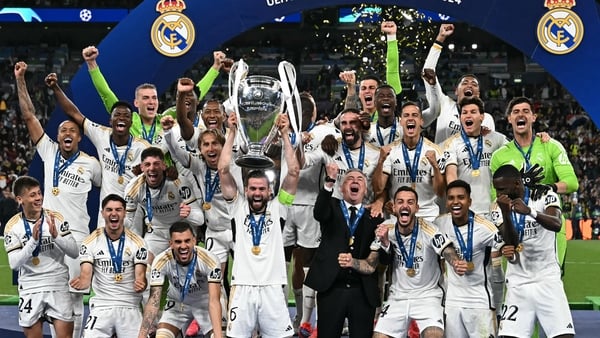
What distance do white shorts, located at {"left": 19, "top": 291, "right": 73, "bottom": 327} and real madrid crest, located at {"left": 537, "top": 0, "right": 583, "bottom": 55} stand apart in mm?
5035

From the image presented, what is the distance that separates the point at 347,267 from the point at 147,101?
235cm

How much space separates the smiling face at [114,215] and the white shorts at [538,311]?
2859 millimetres

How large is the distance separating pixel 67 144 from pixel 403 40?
13282mm

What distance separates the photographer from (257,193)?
7344 mm

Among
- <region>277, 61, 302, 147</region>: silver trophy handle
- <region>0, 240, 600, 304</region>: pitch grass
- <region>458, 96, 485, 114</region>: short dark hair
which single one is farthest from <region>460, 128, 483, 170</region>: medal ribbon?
<region>0, 240, 600, 304</region>: pitch grass

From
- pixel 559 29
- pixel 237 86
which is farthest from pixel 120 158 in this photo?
pixel 559 29

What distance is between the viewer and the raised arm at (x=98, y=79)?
8.92 metres

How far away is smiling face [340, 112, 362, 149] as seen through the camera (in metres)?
7.90

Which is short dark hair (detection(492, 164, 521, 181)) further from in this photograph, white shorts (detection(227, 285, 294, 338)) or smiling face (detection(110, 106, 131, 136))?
smiling face (detection(110, 106, 131, 136))

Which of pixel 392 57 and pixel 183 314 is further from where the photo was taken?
pixel 392 57

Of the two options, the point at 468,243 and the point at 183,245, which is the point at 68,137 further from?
the point at 468,243

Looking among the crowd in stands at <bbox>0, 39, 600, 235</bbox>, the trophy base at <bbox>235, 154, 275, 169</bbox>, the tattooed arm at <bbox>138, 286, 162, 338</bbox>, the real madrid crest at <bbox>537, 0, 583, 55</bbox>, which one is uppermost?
the crowd in stands at <bbox>0, 39, 600, 235</bbox>

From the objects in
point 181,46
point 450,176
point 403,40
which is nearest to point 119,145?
point 181,46

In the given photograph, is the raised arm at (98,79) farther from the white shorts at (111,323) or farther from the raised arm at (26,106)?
the white shorts at (111,323)
